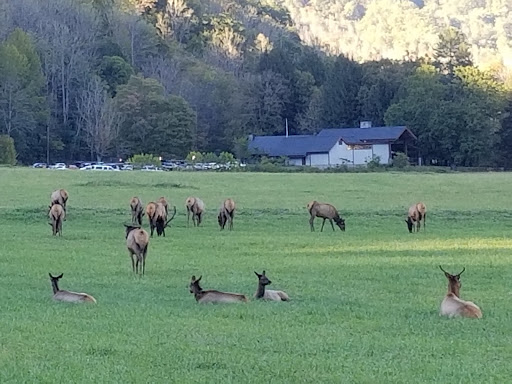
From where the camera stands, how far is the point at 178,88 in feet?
378

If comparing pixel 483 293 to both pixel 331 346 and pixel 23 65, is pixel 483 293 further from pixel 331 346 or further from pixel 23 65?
pixel 23 65

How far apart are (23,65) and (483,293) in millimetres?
85711

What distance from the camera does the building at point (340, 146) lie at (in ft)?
326

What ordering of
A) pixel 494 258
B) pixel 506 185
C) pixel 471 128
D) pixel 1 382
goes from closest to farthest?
pixel 1 382 < pixel 494 258 < pixel 506 185 < pixel 471 128

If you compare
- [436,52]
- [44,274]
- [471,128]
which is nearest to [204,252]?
[44,274]

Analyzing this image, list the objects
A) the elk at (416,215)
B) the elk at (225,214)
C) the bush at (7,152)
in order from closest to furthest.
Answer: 1. the elk at (225,214)
2. the elk at (416,215)
3. the bush at (7,152)

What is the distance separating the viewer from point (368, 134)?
10125cm

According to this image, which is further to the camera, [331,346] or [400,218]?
[400,218]

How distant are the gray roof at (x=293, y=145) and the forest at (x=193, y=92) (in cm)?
247

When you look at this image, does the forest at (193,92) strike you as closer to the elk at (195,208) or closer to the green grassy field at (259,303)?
the elk at (195,208)

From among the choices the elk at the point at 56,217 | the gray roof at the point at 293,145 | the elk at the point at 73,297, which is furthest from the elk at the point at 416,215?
the gray roof at the point at 293,145

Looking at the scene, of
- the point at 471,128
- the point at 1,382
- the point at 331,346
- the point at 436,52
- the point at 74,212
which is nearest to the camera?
the point at 1,382

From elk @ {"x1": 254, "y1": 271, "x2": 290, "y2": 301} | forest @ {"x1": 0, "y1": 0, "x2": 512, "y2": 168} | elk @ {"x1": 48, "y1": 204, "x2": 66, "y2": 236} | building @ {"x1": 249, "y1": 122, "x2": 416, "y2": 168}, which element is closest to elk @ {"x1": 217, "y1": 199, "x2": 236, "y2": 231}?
elk @ {"x1": 48, "y1": 204, "x2": 66, "y2": 236}

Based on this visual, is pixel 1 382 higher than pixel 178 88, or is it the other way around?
pixel 178 88
